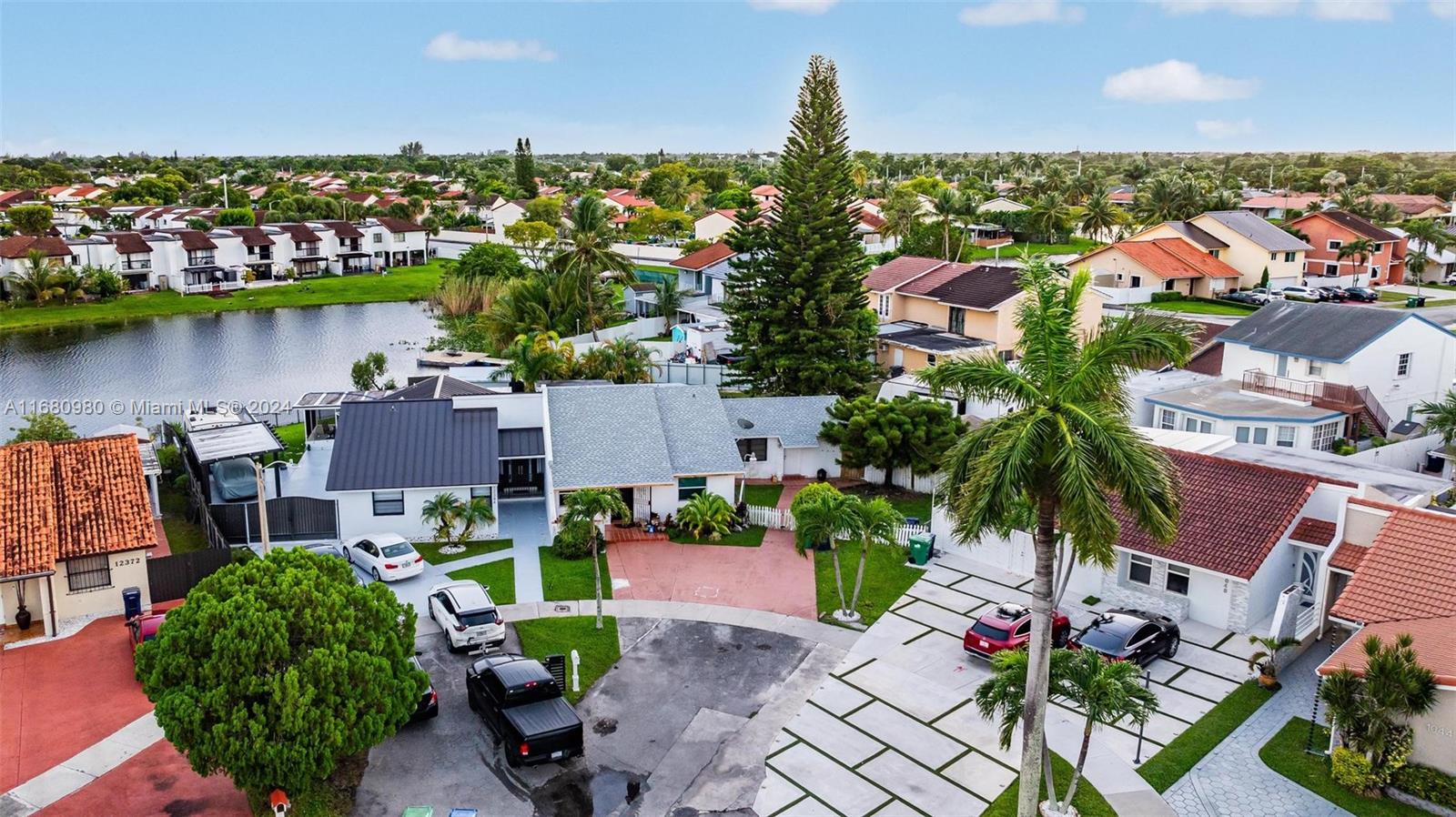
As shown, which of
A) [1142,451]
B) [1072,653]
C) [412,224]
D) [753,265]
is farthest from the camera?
[412,224]

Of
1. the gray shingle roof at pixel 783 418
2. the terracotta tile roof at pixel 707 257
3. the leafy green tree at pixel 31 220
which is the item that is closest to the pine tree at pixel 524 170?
the leafy green tree at pixel 31 220

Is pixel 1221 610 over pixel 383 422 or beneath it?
beneath

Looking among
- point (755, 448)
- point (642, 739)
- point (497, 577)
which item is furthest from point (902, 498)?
point (642, 739)

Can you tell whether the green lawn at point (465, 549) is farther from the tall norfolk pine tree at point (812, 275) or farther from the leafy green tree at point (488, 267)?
the leafy green tree at point (488, 267)

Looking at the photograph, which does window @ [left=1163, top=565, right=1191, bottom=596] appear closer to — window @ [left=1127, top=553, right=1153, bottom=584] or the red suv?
window @ [left=1127, top=553, right=1153, bottom=584]

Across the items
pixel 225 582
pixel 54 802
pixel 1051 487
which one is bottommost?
pixel 54 802

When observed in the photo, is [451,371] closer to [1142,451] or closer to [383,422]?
[383,422]

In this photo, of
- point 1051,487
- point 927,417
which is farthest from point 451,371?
point 1051,487
